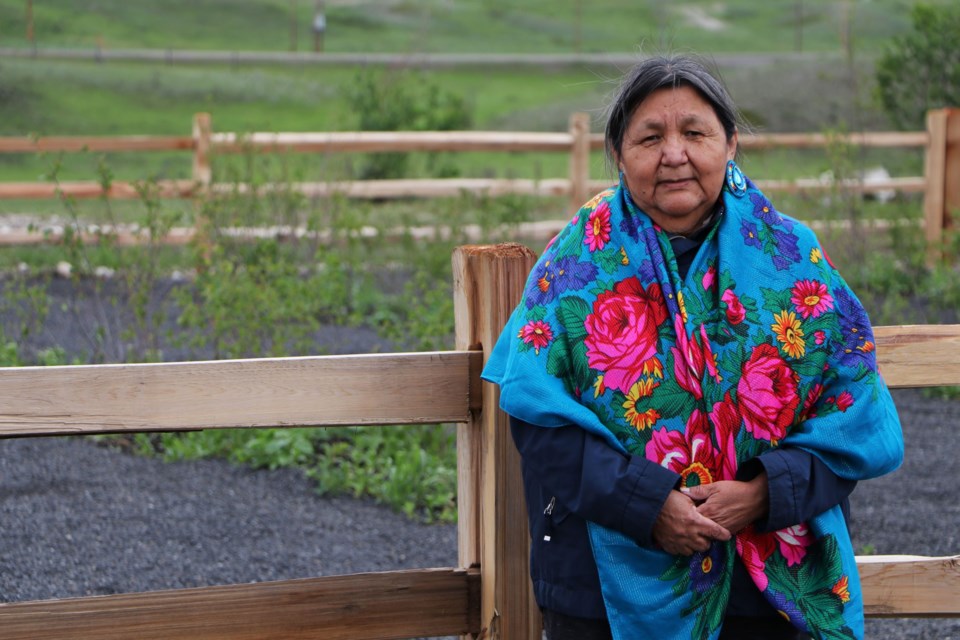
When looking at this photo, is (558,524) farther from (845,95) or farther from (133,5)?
(133,5)

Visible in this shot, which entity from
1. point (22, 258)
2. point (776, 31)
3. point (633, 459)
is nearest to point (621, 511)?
point (633, 459)

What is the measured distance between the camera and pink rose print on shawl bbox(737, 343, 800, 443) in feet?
7.07

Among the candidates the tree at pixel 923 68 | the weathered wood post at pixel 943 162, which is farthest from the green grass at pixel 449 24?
the weathered wood post at pixel 943 162

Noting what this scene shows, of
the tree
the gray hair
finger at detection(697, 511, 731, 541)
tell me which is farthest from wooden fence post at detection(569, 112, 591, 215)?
finger at detection(697, 511, 731, 541)

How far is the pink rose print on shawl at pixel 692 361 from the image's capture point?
84.2 inches

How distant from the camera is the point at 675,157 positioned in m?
2.21

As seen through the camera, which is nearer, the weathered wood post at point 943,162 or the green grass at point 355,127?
the green grass at point 355,127

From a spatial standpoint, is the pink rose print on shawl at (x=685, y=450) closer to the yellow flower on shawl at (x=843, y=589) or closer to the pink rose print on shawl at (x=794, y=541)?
the pink rose print on shawl at (x=794, y=541)

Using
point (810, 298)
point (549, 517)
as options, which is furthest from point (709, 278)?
point (549, 517)

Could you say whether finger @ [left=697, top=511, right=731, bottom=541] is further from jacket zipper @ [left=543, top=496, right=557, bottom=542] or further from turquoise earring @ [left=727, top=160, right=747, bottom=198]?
turquoise earring @ [left=727, top=160, right=747, bottom=198]

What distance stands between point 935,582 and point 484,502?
1.13 meters

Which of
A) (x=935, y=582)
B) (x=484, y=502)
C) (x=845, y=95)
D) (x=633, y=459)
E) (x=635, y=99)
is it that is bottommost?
(x=935, y=582)

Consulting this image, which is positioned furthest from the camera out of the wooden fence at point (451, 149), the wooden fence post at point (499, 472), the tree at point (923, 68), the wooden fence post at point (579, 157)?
the tree at point (923, 68)

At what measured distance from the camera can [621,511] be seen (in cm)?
209
